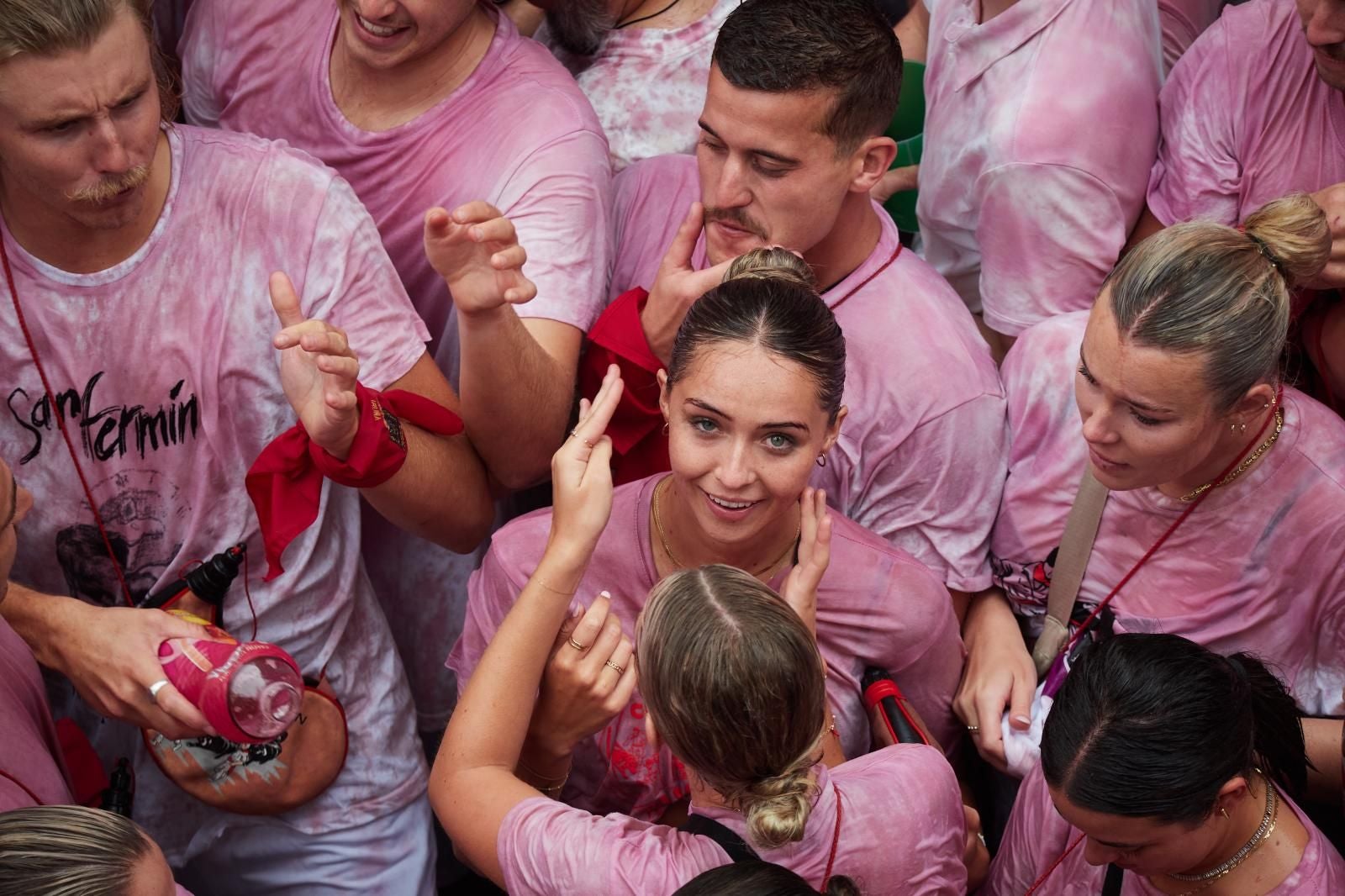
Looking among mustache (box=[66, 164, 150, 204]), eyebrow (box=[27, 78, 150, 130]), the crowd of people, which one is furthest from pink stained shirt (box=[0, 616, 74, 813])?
eyebrow (box=[27, 78, 150, 130])

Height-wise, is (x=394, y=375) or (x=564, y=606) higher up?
(x=394, y=375)

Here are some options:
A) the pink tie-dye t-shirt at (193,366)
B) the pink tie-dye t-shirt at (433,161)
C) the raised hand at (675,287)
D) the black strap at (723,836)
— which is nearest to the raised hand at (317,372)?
the pink tie-dye t-shirt at (193,366)

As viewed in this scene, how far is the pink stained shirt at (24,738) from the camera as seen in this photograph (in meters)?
2.09

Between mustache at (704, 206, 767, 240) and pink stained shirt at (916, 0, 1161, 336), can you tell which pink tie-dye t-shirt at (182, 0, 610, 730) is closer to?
mustache at (704, 206, 767, 240)

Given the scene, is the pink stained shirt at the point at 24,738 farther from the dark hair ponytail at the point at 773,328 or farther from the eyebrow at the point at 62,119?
the dark hair ponytail at the point at 773,328

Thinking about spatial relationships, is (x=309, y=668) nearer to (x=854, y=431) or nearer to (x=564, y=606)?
(x=564, y=606)

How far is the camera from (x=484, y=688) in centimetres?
218

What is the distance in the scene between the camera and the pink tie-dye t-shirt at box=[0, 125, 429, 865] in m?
2.43

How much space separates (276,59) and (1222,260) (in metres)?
1.95

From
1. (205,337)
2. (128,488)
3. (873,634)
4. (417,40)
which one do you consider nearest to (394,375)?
(205,337)

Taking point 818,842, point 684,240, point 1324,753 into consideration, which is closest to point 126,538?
point 684,240

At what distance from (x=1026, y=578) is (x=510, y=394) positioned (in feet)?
3.42

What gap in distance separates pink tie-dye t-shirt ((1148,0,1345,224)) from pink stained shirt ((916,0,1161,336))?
0.29ft

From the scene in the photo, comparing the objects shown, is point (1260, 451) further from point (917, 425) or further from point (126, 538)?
point (126, 538)
